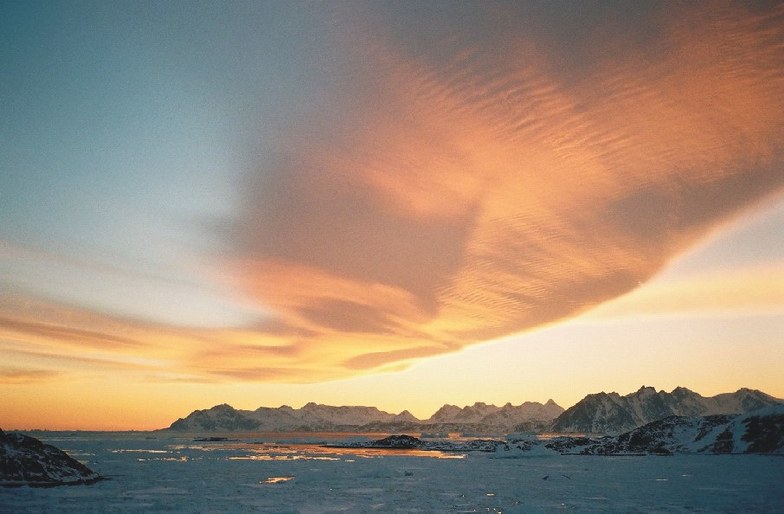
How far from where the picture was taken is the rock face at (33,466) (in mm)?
32531

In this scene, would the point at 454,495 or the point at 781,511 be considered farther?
the point at 454,495

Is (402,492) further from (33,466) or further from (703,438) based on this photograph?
(703,438)

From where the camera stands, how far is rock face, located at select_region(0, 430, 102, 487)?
3253 centimetres

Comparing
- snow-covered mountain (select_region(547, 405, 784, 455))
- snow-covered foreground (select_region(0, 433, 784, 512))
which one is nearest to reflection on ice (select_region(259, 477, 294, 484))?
snow-covered foreground (select_region(0, 433, 784, 512))

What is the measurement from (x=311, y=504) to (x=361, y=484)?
35.0 feet

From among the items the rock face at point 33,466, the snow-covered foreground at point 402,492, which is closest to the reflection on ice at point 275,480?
the snow-covered foreground at point 402,492

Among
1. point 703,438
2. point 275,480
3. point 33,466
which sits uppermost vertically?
point 33,466

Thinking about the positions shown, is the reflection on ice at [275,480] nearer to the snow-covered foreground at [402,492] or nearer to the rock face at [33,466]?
the snow-covered foreground at [402,492]

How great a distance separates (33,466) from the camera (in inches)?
1332

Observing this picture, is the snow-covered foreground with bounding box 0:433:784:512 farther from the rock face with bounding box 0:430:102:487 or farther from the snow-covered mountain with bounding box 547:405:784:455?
the snow-covered mountain with bounding box 547:405:784:455

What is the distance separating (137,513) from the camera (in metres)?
23.7

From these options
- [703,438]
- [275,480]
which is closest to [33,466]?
[275,480]

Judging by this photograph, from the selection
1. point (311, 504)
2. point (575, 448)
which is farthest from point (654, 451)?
point (311, 504)

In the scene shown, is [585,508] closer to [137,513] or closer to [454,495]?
[454,495]
